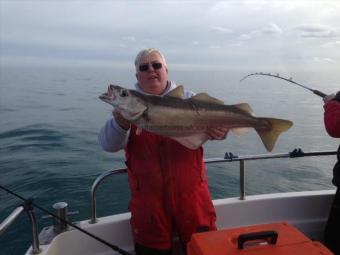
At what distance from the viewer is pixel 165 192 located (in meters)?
3.59

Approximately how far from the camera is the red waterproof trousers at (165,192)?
3576 mm

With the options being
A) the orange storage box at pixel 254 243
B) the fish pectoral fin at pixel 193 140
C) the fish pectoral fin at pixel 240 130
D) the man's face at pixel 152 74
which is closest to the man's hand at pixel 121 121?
the fish pectoral fin at pixel 193 140

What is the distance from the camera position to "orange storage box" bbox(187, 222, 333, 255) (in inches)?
100

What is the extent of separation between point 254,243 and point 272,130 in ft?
3.92

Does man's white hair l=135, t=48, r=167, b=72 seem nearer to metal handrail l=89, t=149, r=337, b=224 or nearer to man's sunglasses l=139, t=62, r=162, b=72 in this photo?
man's sunglasses l=139, t=62, r=162, b=72

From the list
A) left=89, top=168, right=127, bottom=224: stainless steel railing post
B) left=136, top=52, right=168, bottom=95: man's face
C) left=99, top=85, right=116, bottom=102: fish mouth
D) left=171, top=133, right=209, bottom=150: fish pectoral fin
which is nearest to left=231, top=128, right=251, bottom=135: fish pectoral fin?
left=171, top=133, right=209, bottom=150: fish pectoral fin

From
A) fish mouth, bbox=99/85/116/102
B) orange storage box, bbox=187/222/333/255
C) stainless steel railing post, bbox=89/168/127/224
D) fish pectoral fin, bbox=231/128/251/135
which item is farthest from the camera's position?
stainless steel railing post, bbox=89/168/127/224

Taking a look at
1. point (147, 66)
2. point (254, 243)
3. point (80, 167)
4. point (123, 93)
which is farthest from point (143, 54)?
point (80, 167)

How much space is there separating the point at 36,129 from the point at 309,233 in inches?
649

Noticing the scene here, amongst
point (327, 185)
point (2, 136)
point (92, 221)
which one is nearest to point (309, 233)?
point (92, 221)

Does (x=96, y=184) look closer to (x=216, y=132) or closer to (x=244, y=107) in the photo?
(x=216, y=132)

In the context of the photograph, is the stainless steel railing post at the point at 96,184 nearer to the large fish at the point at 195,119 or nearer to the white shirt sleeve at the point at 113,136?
the white shirt sleeve at the point at 113,136

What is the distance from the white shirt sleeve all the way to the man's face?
1.84 ft

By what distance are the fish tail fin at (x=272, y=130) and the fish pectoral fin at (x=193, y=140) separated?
1.80ft
